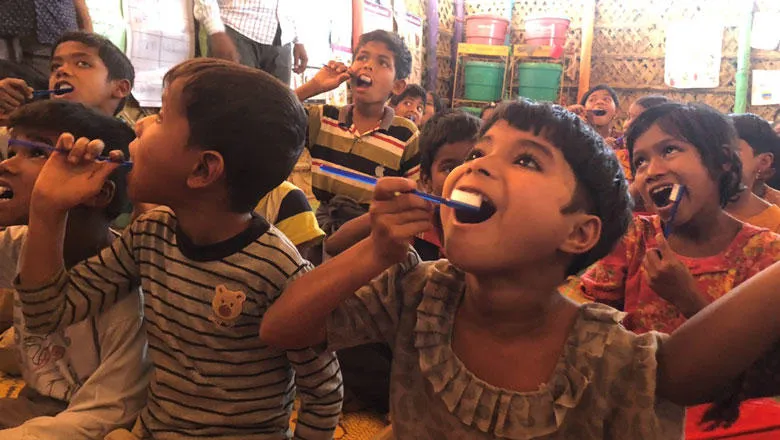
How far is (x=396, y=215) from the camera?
0.79 meters

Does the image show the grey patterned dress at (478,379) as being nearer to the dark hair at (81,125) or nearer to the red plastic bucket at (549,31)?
the dark hair at (81,125)

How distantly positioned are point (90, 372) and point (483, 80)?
6.38m

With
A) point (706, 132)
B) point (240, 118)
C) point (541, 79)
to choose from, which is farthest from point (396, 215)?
point (541, 79)

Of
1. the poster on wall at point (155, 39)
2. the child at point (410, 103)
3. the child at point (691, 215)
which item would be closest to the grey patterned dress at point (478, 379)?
the child at point (691, 215)

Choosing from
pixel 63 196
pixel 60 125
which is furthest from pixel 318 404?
pixel 60 125

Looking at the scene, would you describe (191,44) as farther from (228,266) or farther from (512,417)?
(512,417)

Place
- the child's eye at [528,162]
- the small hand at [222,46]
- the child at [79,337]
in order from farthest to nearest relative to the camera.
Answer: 1. the small hand at [222,46]
2. the child at [79,337]
3. the child's eye at [528,162]

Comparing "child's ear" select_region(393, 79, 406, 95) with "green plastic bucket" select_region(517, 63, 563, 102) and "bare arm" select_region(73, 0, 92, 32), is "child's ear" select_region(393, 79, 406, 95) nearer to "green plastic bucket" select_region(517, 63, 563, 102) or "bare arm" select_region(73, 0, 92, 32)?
"bare arm" select_region(73, 0, 92, 32)

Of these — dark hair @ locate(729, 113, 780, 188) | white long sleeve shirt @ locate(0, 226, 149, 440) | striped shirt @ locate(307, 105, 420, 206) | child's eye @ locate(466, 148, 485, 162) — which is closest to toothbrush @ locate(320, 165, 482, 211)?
child's eye @ locate(466, 148, 485, 162)

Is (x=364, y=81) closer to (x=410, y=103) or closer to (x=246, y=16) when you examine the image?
(x=246, y=16)

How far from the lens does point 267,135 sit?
100 centimetres

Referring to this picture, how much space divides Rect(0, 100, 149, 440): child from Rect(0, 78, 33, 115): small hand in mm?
667

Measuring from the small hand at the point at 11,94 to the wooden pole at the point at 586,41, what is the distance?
6.36 metres

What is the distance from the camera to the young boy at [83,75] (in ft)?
6.04
